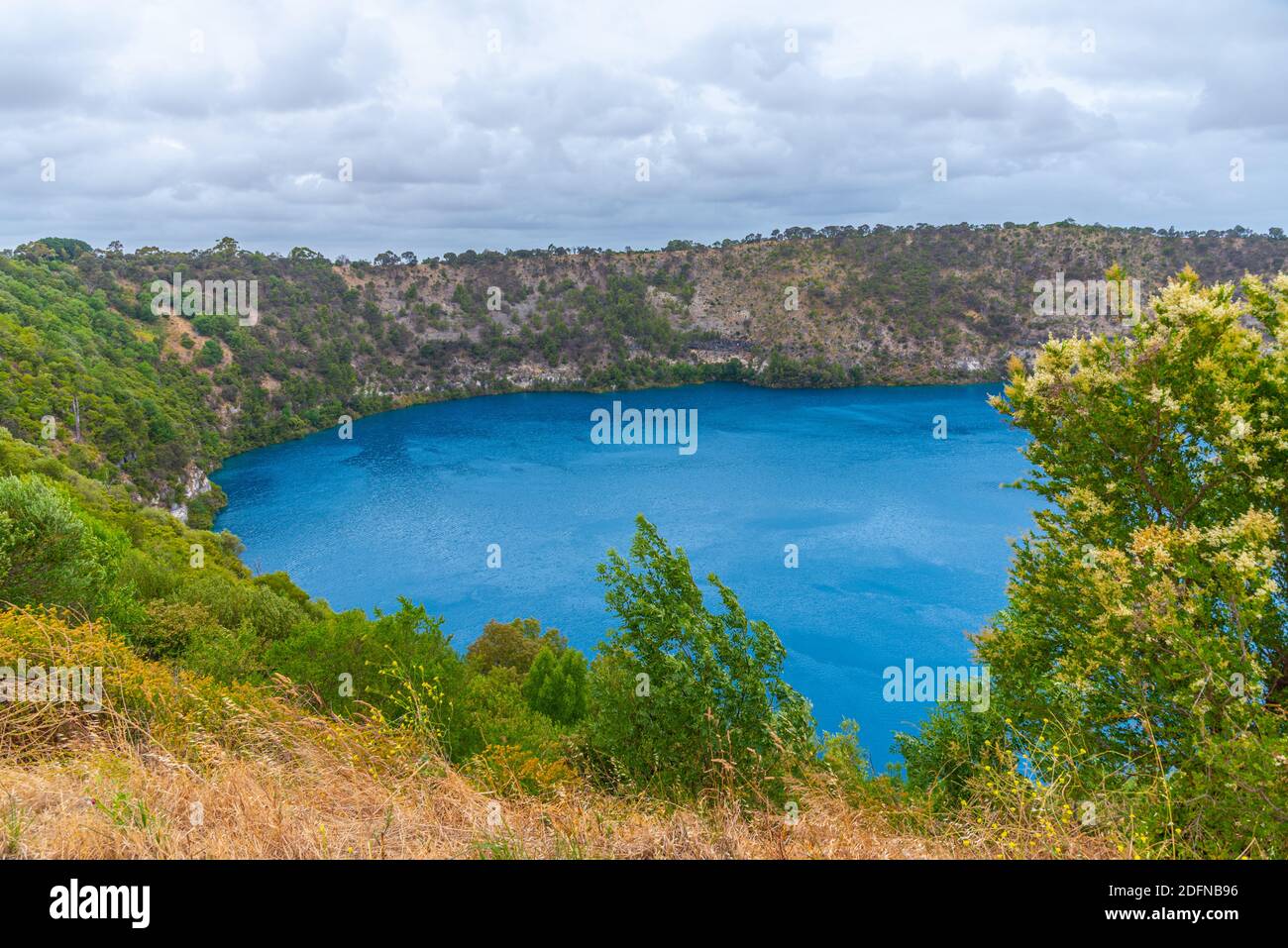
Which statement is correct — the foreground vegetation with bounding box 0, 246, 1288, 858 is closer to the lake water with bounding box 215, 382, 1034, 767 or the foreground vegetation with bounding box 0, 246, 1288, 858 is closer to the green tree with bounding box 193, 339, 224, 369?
the lake water with bounding box 215, 382, 1034, 767

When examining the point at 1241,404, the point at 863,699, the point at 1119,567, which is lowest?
Result: the point at 863,699

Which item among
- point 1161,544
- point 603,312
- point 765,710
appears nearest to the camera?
point 1161,544

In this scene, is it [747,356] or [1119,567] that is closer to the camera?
[1119,567]

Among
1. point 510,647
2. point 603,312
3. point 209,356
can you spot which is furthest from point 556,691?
point 603,312

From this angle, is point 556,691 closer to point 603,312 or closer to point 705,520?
point 705,520

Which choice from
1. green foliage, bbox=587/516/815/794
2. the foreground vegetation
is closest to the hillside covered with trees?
the foreground vegetation

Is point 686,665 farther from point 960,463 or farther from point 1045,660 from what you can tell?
point 960,463

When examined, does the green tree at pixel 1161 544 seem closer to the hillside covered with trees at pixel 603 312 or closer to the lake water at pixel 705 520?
the lake water at pixel 705 520
